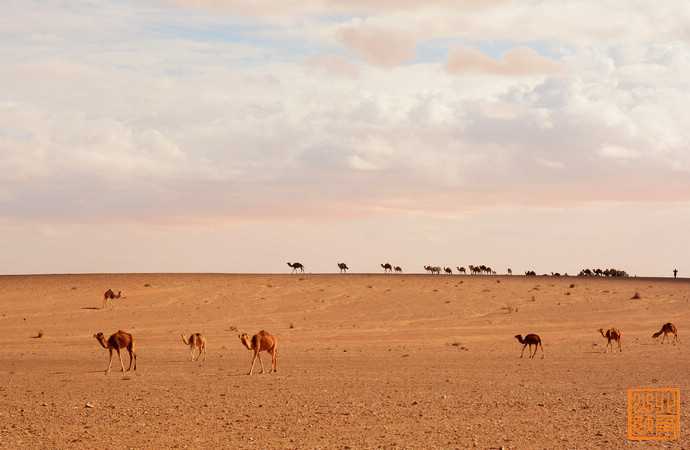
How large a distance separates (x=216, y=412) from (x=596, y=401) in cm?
808

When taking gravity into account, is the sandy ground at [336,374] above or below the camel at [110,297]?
below

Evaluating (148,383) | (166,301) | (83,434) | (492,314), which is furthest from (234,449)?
(166,301)

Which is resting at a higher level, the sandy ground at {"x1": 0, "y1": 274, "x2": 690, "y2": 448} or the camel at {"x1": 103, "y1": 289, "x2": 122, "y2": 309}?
the camel at {"x1": 103, "y1": 289, "x2": 122, "y2": 309}

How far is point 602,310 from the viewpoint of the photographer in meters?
45.7

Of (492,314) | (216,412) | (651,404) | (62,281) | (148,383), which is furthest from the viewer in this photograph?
(62,281)

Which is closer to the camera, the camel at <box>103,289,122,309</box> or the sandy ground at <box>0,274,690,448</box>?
the sandy ground at <box>0,274,690,448</box>

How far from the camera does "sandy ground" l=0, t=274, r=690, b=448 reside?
44.6 feet

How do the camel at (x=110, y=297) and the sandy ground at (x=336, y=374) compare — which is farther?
the camel at (x=110, y=297)

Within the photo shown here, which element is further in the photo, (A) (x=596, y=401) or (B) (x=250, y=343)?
(B) (x=250, y=343)

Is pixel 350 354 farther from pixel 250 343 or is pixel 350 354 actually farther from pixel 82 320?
pixel 82 320

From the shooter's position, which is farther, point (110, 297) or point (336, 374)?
point (110, 297)

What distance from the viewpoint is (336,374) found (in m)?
21.2

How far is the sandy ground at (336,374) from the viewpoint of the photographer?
13586 mm

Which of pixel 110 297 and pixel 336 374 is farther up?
pixel 110 297
